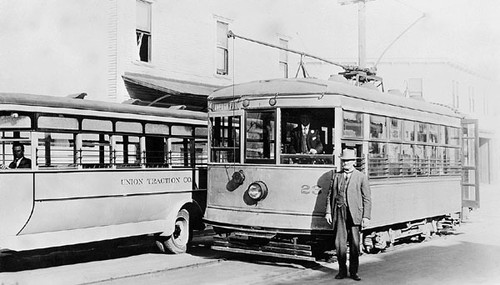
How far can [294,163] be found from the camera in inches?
389

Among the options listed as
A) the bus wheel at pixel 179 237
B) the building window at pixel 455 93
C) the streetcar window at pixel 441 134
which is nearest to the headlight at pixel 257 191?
the bus wheel at pixel 179 237

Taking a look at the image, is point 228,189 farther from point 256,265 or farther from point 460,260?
point 460,260

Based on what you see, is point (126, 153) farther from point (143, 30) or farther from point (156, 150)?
point (143, 30)

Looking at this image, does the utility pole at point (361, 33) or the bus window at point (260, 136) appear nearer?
the bus window at point (260, 136)

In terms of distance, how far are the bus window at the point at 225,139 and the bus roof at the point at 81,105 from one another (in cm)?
113

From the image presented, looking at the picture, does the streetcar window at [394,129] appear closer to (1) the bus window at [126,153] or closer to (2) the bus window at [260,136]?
(2) the bus window at [260,136]

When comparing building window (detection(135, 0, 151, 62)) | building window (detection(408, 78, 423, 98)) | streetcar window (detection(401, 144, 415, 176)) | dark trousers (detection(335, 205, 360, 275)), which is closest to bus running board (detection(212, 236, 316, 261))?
dark trousers (detection(335, 205, 360, 275))

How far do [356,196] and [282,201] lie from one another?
1385mm

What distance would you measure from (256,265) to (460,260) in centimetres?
352

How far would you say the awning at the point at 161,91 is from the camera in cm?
1588

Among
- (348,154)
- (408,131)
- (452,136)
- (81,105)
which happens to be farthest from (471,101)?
(81,105)

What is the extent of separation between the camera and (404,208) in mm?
11492

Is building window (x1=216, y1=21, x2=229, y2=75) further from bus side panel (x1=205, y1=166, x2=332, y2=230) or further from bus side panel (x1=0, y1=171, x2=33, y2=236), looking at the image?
bus side panel (x1=0, y1=171, x2=33, y2=236)

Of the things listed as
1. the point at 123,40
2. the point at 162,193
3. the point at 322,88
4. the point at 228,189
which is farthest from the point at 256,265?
the point at 123,40
